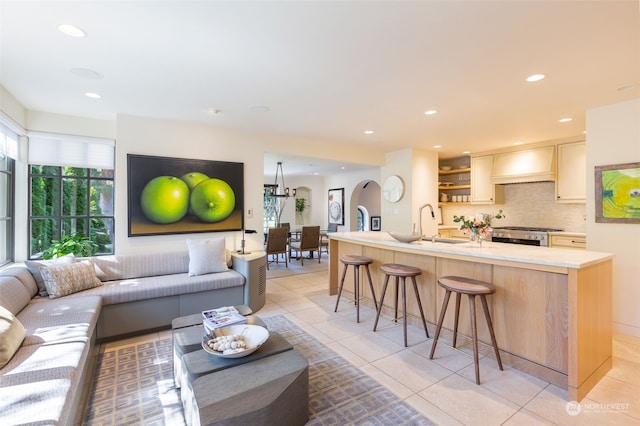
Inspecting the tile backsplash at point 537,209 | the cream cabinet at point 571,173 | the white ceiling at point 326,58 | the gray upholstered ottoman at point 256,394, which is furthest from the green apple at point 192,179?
the cream cabinet at point 571,173

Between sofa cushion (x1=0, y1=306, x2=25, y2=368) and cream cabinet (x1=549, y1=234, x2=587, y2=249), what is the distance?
6453mm

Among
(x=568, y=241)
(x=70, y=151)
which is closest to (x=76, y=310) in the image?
(x=70, y=151)

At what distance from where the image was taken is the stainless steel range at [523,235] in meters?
4.88

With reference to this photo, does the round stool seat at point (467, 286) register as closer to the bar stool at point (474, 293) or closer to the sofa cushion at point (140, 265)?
the bar stool at point (474, 293)

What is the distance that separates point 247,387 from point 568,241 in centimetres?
531

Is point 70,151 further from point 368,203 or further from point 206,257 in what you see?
point 368,203

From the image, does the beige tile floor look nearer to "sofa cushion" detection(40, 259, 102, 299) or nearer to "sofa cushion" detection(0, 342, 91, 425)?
"sofa cushion" detection(40, 259, 102, 299)

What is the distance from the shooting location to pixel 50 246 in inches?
153

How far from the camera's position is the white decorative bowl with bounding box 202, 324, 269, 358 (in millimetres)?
1812

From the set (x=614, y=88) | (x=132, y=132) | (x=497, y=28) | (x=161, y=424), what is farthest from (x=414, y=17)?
(x=132, y=132)

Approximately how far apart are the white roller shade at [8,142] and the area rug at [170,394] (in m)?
2.53

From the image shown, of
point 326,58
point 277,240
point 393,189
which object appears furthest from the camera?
point 277,240

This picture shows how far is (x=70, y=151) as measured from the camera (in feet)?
13.0

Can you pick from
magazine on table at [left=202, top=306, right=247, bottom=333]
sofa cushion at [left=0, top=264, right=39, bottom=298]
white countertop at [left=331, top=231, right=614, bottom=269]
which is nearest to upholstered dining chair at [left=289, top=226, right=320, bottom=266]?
white countertop at [left=331, top=231, right=614, bottom=269]
